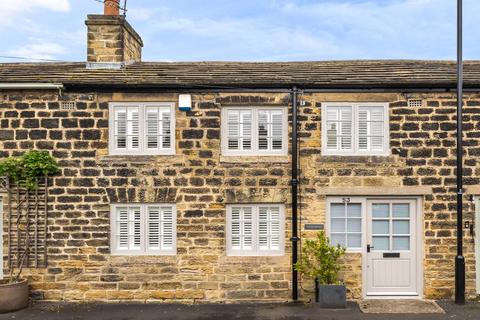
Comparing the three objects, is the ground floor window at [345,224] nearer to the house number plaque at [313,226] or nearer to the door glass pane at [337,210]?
the door glass pane at [337,210]

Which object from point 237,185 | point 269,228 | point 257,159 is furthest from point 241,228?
point 257,159

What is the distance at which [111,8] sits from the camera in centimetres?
1068

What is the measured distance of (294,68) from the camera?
34.1 ft

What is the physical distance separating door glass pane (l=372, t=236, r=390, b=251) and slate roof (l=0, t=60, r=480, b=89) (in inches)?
128

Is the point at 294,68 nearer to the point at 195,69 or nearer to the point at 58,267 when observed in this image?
the point at 195,69

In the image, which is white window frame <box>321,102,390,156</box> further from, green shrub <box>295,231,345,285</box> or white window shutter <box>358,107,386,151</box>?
green shrub <box>295,231,345,285</box>

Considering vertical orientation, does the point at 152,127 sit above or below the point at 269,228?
above

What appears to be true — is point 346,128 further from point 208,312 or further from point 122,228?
point 122,228

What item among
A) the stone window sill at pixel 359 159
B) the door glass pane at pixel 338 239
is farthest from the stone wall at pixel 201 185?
the door glass pane at pixel 338 239

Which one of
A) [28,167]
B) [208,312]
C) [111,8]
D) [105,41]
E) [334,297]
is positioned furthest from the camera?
[111,8]

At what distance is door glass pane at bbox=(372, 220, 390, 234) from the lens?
9211 mm

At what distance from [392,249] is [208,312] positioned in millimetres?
4124

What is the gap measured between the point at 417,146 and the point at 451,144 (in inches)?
28.0

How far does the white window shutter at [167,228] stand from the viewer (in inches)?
362
